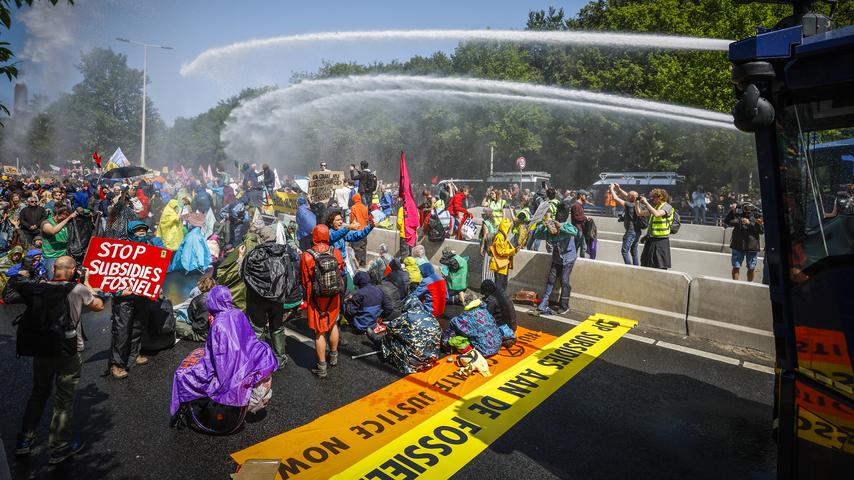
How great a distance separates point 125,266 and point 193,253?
17.5 feet

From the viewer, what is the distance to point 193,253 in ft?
35.5

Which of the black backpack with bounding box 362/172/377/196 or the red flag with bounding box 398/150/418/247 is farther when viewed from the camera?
the black backpack with bounding box 362/172/377/196

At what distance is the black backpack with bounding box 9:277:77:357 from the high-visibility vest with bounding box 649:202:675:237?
8450mm

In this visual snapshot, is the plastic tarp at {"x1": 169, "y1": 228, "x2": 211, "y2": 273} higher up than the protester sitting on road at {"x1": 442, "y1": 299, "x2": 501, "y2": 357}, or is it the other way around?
the plastic tarp at {"x1": 169, "y1": 228, "x2": 211, "y2": 273}

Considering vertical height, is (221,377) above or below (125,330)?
below

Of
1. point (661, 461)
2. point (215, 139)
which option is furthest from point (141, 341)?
point (215, 139)

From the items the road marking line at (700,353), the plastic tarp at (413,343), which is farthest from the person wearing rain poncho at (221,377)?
the road marking line at (700,353)

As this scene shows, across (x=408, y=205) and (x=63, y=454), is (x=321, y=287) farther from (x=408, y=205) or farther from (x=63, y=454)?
(x=408, y=205)

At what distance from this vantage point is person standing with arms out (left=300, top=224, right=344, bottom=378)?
5707 mm

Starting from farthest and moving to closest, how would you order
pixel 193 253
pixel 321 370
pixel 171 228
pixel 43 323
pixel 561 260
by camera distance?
pixel 171 228, pixel 193 253, pixel 561 260, pixel 321 370, pixel 43 323

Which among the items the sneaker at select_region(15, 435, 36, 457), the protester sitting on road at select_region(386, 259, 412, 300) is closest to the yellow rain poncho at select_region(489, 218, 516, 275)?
the protester sitting on road at select_region(386, 259, 412, 300)

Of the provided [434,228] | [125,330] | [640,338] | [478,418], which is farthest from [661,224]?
[125,330]

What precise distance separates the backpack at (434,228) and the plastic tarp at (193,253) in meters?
5.01

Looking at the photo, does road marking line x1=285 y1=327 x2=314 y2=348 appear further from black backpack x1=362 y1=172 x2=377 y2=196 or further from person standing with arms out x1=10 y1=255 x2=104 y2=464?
black backpack x1=362 y1=172 x2=377 y2=196
